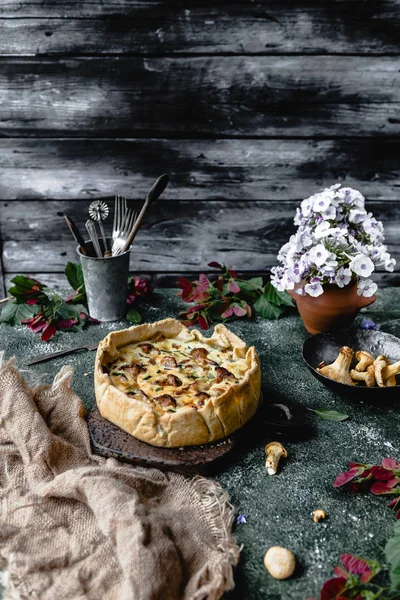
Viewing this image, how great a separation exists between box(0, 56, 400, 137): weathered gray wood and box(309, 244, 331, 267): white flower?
89cm

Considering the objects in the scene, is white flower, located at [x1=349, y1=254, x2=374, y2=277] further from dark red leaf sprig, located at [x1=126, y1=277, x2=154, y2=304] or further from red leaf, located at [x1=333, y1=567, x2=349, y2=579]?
red leaf, located at [x1=333, y1=567, x2=349, y2=579]

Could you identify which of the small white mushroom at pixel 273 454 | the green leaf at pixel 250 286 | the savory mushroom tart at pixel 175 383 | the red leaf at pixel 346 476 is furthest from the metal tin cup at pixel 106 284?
the red leaf at pixel 346 476

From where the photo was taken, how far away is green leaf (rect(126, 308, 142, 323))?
2.14 meters

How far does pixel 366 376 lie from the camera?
1.66m

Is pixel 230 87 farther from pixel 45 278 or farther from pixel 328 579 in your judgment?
pixel 328 579

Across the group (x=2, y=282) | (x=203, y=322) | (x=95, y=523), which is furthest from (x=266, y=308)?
(x=2, y=282)

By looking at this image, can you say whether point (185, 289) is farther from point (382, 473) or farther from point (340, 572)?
point (340, 572)

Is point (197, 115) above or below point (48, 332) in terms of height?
above

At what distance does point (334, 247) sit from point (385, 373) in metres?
0.45

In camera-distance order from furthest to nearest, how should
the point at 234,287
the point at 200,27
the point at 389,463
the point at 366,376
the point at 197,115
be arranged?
A: 1. the point at 197,115
2. the point at 200,27
3. the point at 234,287
4. the point at 366,376
5. the point at 389,463

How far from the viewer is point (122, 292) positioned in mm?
2133

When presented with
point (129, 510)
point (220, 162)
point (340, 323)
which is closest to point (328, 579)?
point (129, 510)

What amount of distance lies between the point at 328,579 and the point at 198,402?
1.69ft

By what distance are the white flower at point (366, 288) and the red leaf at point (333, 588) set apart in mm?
1015
